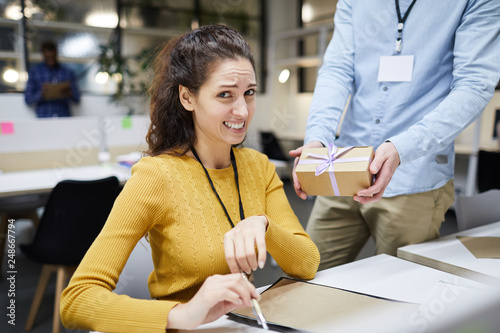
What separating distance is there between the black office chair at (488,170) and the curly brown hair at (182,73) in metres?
3.15

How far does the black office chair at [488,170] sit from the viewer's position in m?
3.47

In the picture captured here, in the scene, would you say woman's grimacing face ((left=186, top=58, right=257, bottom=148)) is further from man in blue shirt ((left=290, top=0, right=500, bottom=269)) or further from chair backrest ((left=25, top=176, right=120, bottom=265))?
chair backrest ((left=25, top=176, right=120, bottom=265))

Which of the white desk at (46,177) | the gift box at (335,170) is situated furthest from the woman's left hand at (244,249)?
the white desk at (46,177)

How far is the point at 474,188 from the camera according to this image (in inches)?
154

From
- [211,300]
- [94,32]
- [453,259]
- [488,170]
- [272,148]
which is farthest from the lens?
[272,148]

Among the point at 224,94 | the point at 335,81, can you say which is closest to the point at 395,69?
the point at 335,81

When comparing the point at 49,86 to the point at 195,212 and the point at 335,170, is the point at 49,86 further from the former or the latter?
the point at 335,170

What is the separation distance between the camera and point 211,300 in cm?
75

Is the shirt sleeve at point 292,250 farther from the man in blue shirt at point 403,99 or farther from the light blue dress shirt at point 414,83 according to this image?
the light blue dress shirt at point 414,83

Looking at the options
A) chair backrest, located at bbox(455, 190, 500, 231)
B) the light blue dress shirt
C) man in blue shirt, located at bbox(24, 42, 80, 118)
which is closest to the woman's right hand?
the light blue dress shirt

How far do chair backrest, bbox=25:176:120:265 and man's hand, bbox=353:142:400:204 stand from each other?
1.35m

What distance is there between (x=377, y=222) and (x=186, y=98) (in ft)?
2.61

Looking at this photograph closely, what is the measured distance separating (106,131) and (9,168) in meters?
0.75

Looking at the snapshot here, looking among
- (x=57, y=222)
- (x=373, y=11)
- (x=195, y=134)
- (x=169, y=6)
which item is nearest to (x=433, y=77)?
(x=373, y=11)
